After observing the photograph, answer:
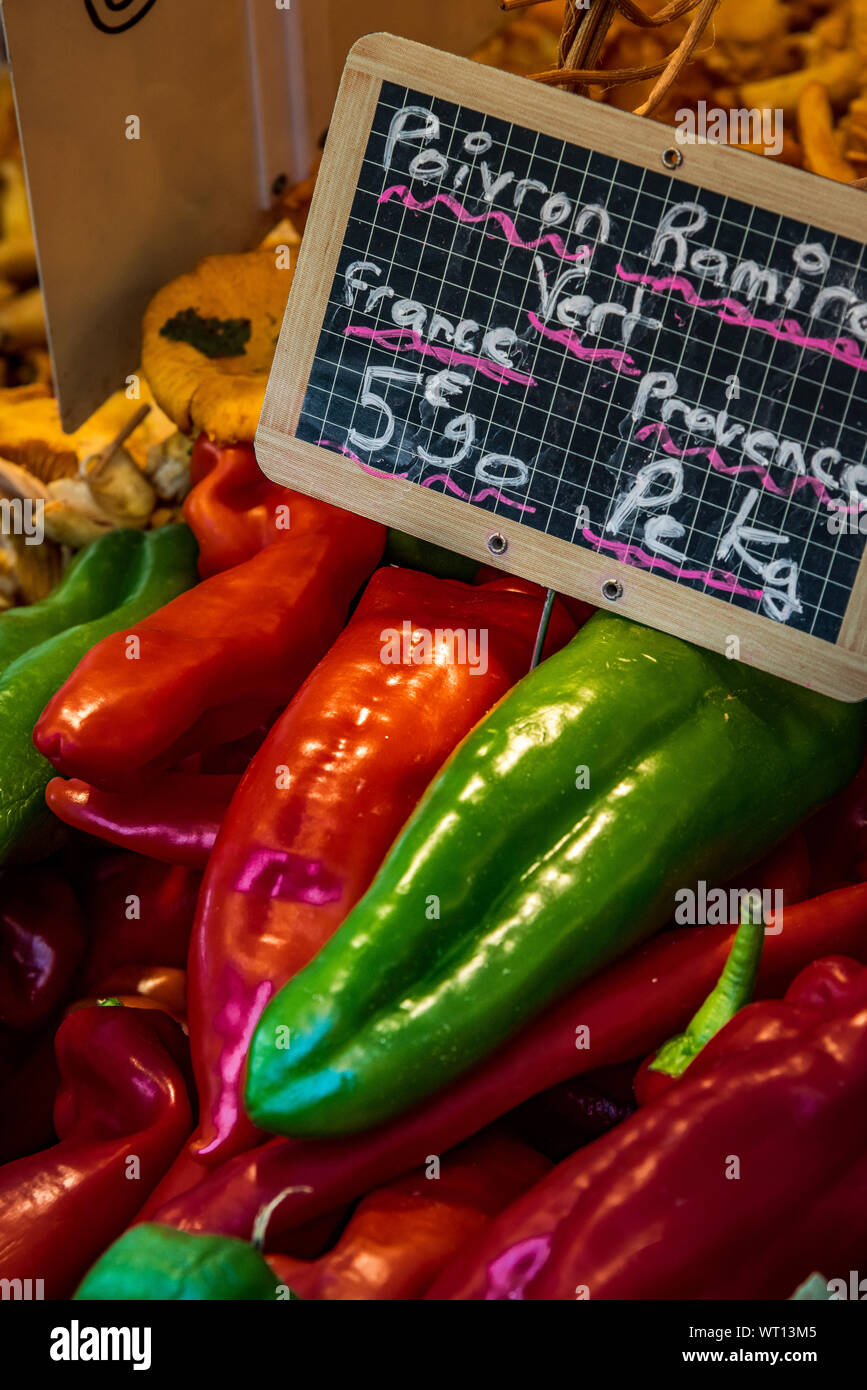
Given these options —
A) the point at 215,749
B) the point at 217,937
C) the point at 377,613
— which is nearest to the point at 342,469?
the point at 377,613

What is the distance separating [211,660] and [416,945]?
44 cm

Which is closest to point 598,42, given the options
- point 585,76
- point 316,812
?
point 585,76

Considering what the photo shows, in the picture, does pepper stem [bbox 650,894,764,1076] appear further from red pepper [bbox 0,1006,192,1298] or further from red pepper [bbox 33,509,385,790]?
red pepper [bbox 33,509,385,790]

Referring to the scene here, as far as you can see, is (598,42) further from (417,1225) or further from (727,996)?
(417,1225)

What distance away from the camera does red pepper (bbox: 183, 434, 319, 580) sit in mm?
1565

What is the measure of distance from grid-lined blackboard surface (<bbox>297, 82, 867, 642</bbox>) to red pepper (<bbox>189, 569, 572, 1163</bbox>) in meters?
0.17

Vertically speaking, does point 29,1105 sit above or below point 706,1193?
below

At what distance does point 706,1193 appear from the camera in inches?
34.4

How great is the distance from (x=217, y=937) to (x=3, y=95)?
151 centimetres

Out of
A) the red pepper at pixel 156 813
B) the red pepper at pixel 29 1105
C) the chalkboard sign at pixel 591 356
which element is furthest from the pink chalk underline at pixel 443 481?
the red pepper at pixel 29 1105

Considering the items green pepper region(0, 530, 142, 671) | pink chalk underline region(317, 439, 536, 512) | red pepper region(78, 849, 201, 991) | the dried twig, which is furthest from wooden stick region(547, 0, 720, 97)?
red pepper region(78, 849, 201, 991)

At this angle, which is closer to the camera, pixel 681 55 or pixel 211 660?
pixel 681 55

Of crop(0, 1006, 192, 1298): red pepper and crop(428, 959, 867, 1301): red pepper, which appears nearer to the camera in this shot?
crop(428, 959, 867, 1301): red pepper

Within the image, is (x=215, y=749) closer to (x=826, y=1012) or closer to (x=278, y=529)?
(x=278, y=529)
